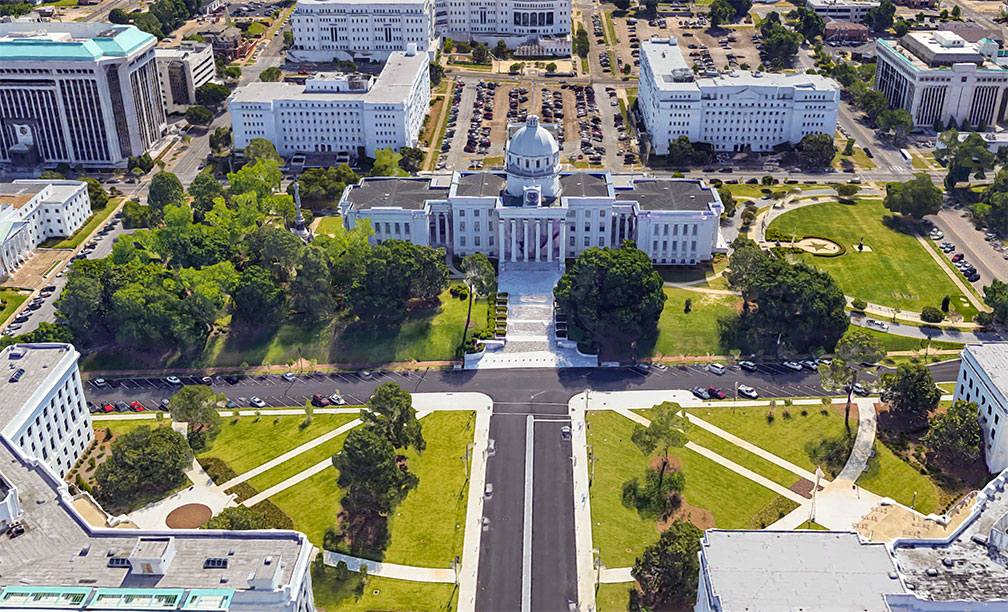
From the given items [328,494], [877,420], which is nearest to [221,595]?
[328,494]

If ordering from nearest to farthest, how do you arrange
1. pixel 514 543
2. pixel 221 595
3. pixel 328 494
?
pixel 221 595 < pixel 514 543 < pixel 328 494

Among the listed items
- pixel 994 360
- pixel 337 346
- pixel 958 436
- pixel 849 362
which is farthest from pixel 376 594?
pixel 994 360

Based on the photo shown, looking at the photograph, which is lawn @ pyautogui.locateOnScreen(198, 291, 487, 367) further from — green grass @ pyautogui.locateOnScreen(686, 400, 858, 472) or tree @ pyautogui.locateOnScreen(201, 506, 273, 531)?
tree @ pyautogui.locateOnScreen(201, 506, 273, 531)

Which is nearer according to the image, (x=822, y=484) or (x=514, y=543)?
(x=514, y=543)

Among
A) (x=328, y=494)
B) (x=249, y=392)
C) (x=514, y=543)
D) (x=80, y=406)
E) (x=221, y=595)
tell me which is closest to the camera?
(x=221, y=595)

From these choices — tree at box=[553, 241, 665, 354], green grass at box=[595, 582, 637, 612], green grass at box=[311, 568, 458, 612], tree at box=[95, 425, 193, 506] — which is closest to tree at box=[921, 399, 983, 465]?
tree at box=[553, 241, 665, 354]

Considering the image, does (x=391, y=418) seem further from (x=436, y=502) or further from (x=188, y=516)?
(x=188, y=516)

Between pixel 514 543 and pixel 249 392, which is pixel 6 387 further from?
pixel 514 543
